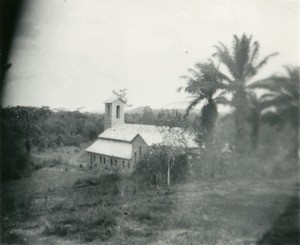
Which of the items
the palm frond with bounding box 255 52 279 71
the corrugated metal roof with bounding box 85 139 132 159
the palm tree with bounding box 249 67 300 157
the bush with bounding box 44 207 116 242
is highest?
the palm frond with bounding box 255 52 279 71

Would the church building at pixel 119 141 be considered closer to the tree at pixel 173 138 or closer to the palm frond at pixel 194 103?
the tree at pixel 173 138

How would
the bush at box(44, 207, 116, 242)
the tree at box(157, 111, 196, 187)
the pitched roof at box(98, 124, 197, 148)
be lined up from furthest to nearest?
the pitched roof at box(98, 124, 197, 148)
the tree at box(157, 111, 196, 187)
the bush at box(44, 207, 116, 242)

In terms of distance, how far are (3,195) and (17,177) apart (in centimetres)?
815

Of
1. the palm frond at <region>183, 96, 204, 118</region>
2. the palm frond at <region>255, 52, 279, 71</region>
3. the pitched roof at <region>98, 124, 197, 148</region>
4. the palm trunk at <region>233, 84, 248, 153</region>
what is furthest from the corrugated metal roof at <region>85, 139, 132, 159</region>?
the palm frond at <region>255, 52, 279, 71</region>

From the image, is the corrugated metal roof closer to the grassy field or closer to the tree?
the tree

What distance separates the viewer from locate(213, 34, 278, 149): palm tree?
13.0 m

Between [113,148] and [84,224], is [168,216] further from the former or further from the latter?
[113,148]

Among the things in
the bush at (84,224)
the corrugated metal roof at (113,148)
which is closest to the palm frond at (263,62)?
the bush at (84,224)

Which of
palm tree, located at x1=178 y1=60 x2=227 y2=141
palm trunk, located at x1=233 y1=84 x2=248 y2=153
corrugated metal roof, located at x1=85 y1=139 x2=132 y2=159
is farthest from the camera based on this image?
corrugated metal roof, located at x1=85 y1=139 x2=132 y2=159

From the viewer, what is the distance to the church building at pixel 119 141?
29.6m

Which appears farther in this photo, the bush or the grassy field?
the bush

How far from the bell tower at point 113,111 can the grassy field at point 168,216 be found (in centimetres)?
2059

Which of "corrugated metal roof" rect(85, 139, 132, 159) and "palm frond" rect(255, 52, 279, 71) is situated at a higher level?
"palm frond" rect(255, 52, 279, 71)

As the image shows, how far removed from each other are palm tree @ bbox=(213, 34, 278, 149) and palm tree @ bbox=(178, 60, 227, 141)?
60 cm
